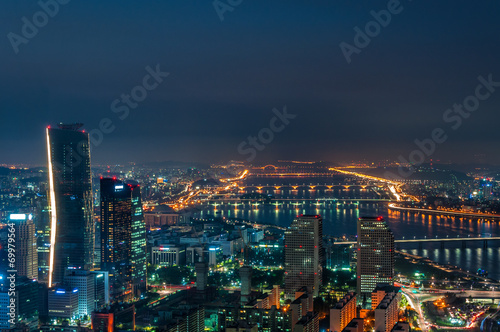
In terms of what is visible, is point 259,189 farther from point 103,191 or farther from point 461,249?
point 103,191

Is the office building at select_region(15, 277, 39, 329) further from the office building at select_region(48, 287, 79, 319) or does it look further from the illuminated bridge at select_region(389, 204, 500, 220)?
the illuminated bridge at select_region(389, 204, 500, 220)

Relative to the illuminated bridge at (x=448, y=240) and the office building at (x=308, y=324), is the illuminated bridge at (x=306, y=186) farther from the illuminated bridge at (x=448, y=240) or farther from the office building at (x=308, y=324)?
the office building at (x=308, y=324)

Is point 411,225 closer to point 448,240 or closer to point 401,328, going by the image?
point 448,240

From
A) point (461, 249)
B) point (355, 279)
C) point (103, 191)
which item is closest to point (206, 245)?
point (103, 191)

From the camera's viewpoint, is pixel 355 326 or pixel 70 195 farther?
pixel 70 195

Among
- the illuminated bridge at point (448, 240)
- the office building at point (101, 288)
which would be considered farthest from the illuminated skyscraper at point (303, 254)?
the illuminated bridge at point (448, 240)

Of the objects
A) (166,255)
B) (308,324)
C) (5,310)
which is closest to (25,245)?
(5,310)
